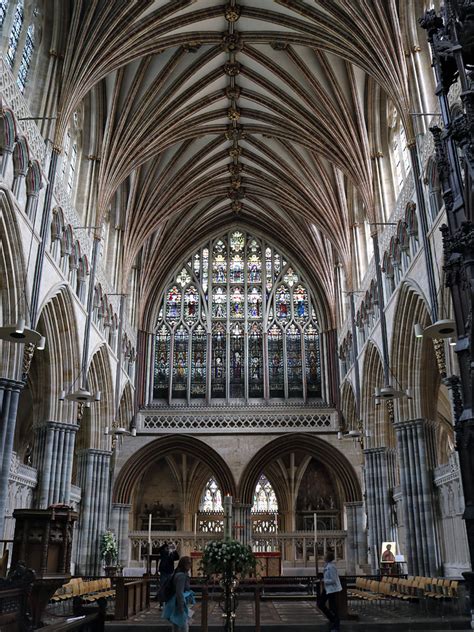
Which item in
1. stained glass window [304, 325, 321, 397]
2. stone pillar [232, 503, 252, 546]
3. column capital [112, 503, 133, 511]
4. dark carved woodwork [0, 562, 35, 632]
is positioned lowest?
dark carved woodwork [0, 562, 35, 632]

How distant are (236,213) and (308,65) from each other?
1016 centimetres

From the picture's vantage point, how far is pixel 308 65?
21500mm

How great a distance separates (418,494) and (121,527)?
13111mm

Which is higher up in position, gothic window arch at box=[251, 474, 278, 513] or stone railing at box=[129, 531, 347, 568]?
gothic window arch at box=[251, 474, 278, 513]

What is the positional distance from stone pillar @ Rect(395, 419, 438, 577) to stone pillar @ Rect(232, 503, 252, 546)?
933cm

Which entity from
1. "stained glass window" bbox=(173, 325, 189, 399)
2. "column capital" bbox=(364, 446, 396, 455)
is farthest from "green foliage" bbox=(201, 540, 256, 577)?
"stained glass window" bbox=(173, 325, 189, 399)

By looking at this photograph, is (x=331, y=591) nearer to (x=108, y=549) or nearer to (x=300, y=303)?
(x=108, y=549)

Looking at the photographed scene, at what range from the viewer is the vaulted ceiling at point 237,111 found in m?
17.8

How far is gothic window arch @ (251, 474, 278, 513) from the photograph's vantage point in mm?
29812

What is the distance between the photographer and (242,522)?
2528 centimetres

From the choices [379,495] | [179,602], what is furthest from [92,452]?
[179,602]

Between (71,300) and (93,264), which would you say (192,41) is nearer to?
(93,264)

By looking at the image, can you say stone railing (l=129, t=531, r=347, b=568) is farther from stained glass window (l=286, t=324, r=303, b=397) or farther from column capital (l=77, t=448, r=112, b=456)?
stained glass window (l=286, t=324, r=303, b=397)

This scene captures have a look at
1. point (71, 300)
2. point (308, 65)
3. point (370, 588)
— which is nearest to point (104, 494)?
point (71, 300)
